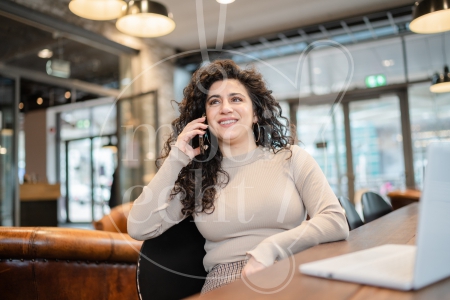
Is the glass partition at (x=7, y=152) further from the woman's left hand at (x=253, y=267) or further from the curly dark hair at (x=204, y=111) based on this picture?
the woman's left hand at (x=253, y=267)

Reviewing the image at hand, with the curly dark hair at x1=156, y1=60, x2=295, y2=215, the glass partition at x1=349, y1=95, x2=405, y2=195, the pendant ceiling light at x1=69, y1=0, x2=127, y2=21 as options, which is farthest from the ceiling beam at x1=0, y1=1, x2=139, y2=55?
→ the glass partition at x1=349, y1=95, x2=405, y2=195

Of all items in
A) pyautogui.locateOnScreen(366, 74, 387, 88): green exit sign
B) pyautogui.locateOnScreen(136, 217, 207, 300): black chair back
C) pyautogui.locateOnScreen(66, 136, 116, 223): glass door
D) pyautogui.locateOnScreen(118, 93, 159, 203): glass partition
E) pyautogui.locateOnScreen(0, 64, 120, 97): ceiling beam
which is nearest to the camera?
pyautogui.locateOnScreen(136, 217, 207, 300): black chair back

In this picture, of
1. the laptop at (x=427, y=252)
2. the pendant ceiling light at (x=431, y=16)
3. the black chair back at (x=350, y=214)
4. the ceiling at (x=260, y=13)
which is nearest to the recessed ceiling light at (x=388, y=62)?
the ceiling at (x=260, y=13)

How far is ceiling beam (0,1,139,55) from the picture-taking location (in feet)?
Answer: 14.9

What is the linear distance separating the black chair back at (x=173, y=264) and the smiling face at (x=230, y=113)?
40cm

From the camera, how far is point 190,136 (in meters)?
1.62

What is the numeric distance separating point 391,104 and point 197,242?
623 cm

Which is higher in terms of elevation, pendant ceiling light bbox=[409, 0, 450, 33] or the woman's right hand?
pendant ceiling light bbox=[409, 0, 450, 33]

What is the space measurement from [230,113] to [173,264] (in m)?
0.67

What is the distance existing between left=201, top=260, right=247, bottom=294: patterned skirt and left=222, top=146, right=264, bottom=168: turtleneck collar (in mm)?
410

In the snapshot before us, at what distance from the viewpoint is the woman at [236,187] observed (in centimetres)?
132

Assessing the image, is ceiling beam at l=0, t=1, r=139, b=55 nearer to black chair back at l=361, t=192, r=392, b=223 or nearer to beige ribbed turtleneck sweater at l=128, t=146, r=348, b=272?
beige ribbed turtleneck sweater at l=128, t=146, r=348, b=272

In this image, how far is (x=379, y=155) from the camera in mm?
6852

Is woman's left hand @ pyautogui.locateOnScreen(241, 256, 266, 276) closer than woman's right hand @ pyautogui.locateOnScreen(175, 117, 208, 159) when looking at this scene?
Yes
